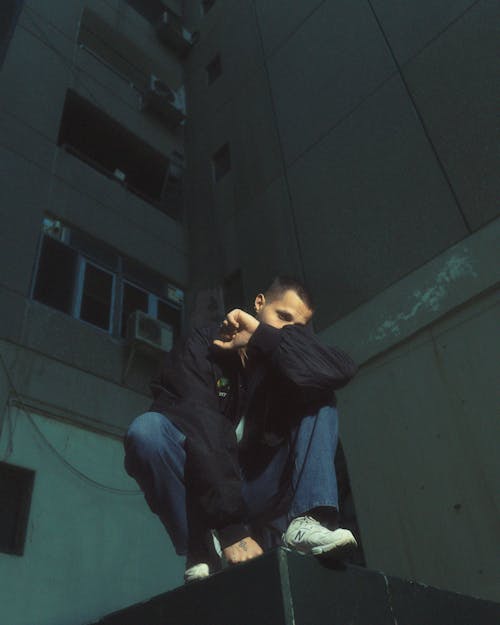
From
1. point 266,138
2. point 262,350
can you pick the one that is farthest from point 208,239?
point 262,350

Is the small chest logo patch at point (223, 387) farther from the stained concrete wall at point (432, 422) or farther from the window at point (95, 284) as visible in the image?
the window at point (95, 284)

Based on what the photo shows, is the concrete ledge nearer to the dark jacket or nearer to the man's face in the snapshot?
the man's face

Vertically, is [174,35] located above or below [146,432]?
above

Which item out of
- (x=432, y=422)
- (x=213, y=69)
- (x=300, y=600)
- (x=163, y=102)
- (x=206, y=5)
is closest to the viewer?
(x=300, y=600)

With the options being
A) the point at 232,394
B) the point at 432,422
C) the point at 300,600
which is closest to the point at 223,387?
the point at 232,394

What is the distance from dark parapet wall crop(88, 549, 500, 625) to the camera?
147 cm

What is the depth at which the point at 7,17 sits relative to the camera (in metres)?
4.23

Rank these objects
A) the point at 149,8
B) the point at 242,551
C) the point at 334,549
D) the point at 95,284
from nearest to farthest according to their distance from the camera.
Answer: the point at 334,549 < the point at 242,551 < the point at 95,284 < the point at 149,8

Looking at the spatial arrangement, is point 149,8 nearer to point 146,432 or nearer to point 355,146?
point 355,146

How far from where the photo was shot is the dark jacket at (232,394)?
1.79m

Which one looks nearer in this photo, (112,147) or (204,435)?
(204,435)

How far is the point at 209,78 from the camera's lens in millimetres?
10883

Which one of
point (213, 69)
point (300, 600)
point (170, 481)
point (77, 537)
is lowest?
point (300, 600)

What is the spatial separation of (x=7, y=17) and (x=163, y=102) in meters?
6.09
